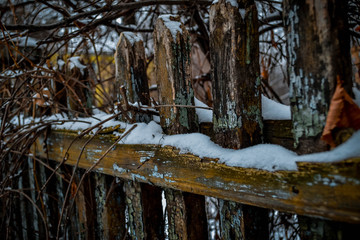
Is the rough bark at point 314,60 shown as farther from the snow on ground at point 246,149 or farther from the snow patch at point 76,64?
the snow patch at point 76,64

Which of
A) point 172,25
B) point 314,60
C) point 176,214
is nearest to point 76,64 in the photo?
point 172,25

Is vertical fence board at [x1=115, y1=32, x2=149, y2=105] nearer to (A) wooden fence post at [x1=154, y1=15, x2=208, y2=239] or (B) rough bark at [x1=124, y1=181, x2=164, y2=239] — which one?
(A) wooden fence post at [x1=154, y1=15, x2=208, y2=239]

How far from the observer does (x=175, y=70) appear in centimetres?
94

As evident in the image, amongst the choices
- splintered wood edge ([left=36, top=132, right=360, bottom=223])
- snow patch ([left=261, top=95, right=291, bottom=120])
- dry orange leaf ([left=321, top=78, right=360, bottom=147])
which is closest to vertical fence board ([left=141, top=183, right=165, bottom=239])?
splintered wood edge ([left=36, top=132, right=360, bottom=223])

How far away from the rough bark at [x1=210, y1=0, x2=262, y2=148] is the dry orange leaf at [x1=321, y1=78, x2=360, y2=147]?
22 centimetres

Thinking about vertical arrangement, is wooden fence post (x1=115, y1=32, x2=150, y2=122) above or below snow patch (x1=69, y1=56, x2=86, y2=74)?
below

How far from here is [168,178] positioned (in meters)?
0.94

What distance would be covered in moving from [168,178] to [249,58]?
536mm

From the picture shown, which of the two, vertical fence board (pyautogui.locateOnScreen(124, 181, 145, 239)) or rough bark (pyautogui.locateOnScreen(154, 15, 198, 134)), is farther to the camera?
vertical fence board (pyautogui.locateOnScreen(124, 181, 145, 239))

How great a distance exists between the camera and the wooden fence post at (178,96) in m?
0.94

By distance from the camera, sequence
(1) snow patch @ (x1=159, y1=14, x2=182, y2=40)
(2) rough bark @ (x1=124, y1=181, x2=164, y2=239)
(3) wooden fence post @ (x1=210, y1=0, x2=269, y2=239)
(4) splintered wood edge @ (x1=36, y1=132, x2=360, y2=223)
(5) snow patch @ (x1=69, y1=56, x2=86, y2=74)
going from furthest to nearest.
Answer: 1. (5) snow patch @ (x1=69, y1=56, x2=86, y2=74)
2. (2) rough bark @ (x1=124, y1=181, x2=164, y2=239)
3. (1) snow patch @ (x1=159, y1=14, x2=182, y2=40)
4. (3) wooden fence post @ (x1=210, y1=0, x2=269, y2=239)
5. (4) splintered wood edge @ (x1=36, y1=132, x2=360, y2=223)

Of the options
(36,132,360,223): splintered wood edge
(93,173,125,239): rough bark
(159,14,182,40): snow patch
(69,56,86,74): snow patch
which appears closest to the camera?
(36,132,360,223): splintered wood edge

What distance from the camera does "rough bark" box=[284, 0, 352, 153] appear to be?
576mm

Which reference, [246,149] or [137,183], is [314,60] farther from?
[137,183]
